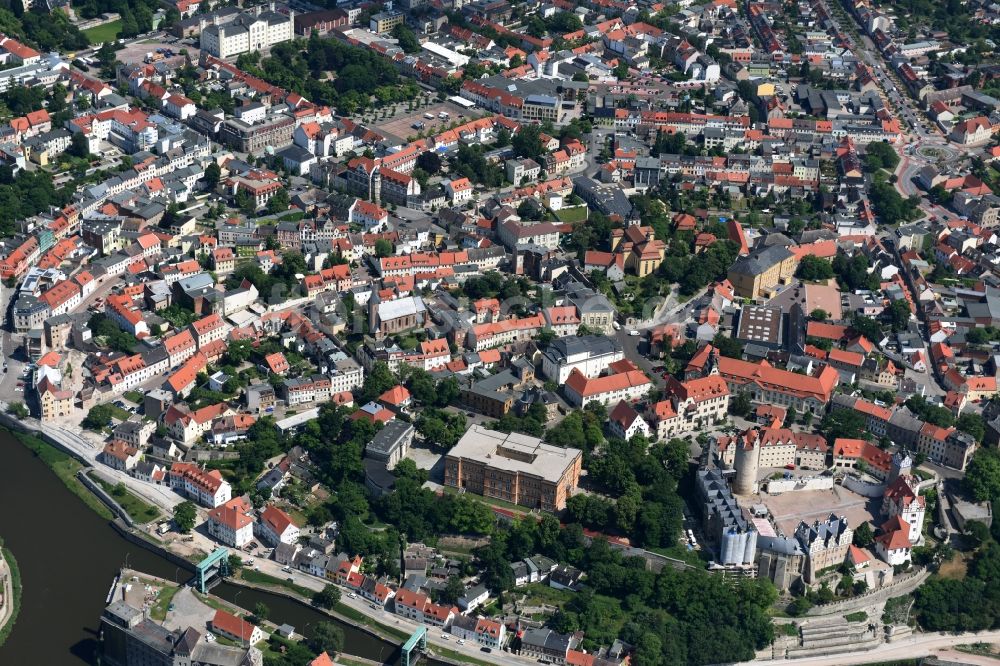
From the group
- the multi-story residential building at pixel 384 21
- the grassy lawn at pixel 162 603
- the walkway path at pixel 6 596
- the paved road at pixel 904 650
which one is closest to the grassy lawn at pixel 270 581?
the grassy lawn at pixel 162 603

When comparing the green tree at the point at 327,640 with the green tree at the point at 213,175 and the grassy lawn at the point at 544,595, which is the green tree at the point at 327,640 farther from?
the green tree at the point at 213,175

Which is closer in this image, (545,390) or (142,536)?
(142,536)

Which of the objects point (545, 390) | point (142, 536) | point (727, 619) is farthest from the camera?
Answer: point (545, 390)

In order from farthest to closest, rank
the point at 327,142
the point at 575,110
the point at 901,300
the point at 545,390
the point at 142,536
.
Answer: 1. the point at 575,110
2. the point at 327,142
3. the point at 901,300
4. the point at 545,390
5. the point at 142,536

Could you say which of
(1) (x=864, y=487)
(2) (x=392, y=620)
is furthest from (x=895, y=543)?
(2) (x=392, y=620)

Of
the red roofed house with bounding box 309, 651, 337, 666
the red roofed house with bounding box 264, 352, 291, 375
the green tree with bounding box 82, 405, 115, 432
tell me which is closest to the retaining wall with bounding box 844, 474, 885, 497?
the red roofed house with bounding box 309, 651, 337, 666

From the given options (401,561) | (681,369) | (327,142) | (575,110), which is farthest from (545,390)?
(575,110)

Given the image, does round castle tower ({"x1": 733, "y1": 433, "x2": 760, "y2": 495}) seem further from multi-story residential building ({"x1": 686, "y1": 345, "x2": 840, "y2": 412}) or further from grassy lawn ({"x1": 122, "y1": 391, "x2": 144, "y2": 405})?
grassy lawn ({"x1": 122, "y1": 391, "x2": 144, "y2": 405})

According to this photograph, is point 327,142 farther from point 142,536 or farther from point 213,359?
point 142,536
